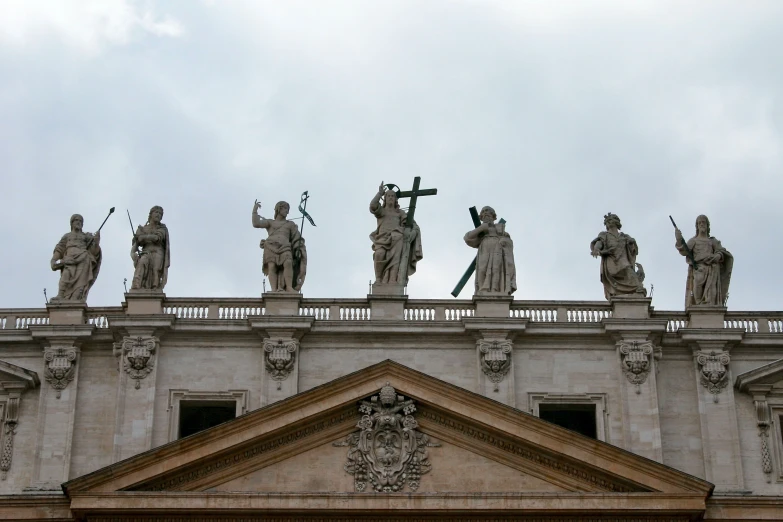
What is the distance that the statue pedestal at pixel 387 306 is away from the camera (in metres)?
45.1

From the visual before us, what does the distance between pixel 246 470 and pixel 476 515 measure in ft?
17.0

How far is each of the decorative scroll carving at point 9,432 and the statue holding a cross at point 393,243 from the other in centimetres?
890

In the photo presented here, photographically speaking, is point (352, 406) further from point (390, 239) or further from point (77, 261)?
point (77, 261)

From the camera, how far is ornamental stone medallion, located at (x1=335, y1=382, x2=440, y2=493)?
4162 cm

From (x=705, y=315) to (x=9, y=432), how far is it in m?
16.5

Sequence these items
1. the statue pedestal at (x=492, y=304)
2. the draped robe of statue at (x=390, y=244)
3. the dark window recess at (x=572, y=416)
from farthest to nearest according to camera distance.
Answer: the draped robe of statue at (x=390, y=244), the statue pedestal at (x=492, y=304), the dark window recess at (x=572, y=416)

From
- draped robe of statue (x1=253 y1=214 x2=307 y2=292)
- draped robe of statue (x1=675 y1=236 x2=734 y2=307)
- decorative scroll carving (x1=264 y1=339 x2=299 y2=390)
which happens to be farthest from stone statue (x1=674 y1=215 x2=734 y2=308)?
decorative scroll carving (x1=264 y1=339 x2=299 y2=390)

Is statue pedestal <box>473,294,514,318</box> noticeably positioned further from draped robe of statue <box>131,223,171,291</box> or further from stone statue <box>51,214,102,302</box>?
stone statue <box>51,214,102,302</box>

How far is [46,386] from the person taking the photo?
145ft

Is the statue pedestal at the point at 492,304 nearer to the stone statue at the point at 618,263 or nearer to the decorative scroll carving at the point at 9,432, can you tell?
the stone statue at the point at 618,263

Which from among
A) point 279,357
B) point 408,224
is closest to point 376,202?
point 408,224

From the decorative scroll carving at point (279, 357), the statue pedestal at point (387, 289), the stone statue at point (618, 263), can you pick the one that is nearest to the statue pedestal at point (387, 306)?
the statue pedestal at point (387, 289)

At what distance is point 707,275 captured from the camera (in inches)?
1796

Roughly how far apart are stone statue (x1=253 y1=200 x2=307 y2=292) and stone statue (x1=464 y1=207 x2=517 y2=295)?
4109 mm
